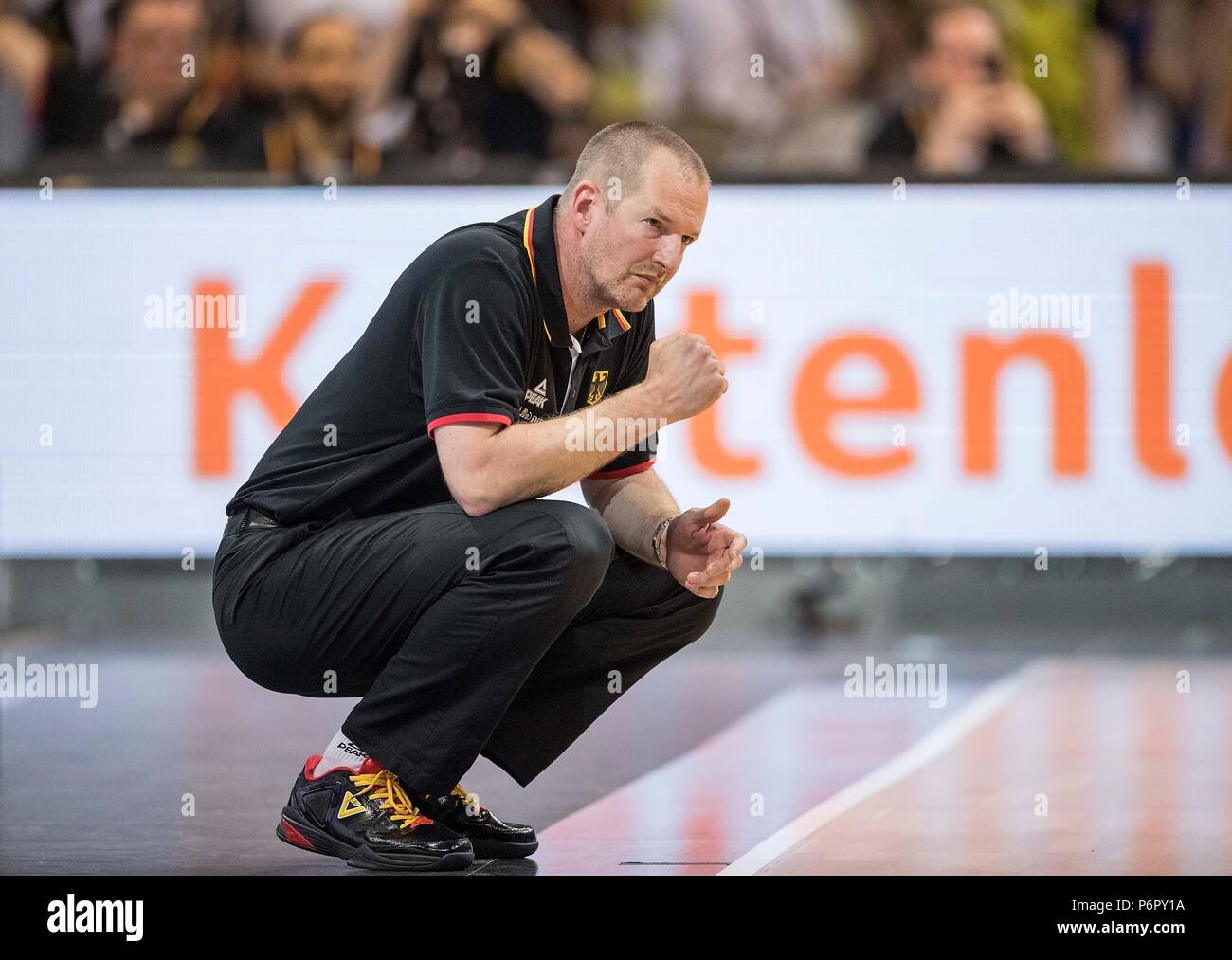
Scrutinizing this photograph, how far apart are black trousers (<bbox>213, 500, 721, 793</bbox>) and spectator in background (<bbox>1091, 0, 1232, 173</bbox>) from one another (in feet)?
17.1

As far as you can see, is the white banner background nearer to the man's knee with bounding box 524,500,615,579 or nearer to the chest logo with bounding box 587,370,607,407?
the chest logo with bounding box 587,370,607,407

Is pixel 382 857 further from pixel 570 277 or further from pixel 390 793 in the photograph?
pixel 570 277

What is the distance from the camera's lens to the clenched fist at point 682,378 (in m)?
2.88

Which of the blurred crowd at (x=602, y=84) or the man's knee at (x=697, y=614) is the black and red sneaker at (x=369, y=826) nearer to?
the man's knee at (x=697, y=614)

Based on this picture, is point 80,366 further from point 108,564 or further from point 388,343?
point 388,343

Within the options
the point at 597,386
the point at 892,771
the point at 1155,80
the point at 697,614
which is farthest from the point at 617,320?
the point at 1155,80

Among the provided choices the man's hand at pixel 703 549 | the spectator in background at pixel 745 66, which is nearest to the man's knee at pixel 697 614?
the man's hand at pixel 703 549

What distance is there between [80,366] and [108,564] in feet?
2.27

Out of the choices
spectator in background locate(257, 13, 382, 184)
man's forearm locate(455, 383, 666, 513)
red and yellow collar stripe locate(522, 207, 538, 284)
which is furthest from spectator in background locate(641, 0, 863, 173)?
man's forearm locate(455, 383, 666, 513)

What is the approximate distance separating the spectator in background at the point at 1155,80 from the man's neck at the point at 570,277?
196 inches

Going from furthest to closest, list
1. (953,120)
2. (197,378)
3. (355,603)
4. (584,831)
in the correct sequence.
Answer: (953,120)
(197,378)
(584,831)
(355,603)

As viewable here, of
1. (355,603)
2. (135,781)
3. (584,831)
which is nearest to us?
(355,603)
